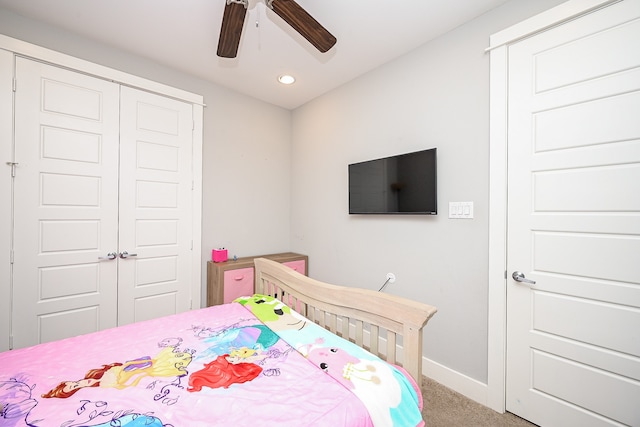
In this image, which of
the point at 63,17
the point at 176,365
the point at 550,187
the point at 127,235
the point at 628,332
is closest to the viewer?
the point at 176,365

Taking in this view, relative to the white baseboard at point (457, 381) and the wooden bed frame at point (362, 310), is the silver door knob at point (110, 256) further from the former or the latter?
the white baseboard at point (457, 381)

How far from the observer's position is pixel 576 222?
4.94ft

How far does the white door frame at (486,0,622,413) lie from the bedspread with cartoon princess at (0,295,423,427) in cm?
104

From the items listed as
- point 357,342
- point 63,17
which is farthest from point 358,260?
point 63,17

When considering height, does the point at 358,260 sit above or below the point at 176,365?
above

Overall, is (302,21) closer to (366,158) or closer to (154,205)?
(366,158)

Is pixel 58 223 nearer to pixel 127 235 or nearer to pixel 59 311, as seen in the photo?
pixel 127 235

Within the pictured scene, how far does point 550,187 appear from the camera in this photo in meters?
1.59

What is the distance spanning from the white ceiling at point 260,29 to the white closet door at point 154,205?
471 millimetres

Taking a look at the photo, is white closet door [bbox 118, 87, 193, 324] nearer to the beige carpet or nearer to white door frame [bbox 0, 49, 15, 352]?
white door frame [bbox 0, 49, 15, 352]

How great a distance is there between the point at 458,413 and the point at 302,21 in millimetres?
2599

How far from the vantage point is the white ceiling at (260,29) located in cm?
182

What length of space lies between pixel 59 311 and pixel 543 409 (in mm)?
3476

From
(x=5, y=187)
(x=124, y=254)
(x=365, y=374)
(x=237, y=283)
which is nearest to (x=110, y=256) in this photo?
(x=124, y=254)
